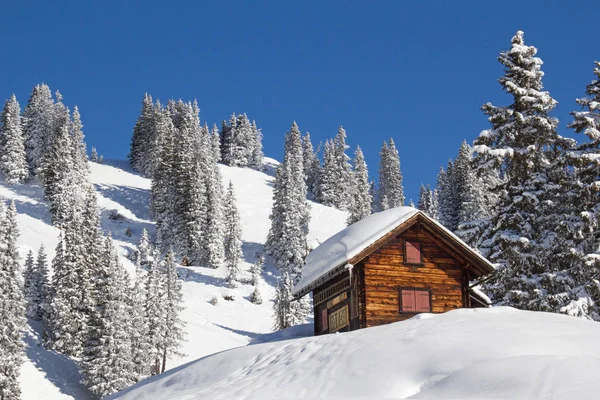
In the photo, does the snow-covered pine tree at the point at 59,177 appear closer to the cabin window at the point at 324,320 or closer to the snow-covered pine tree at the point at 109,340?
the snow-covered pine tree at the point at 109,340

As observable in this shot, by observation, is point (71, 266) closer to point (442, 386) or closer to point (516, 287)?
point (516, 287)

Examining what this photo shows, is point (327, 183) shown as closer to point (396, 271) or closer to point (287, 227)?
point (287, 227)

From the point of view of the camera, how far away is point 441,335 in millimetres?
25422

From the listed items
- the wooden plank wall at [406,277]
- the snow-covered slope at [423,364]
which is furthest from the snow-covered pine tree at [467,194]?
the snow-covered slope at [423,364]

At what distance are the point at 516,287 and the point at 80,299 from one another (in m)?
41.5

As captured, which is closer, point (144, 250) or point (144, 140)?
point (144, 250)

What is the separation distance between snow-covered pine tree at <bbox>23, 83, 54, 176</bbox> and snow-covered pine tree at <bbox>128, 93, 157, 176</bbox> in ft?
45.2

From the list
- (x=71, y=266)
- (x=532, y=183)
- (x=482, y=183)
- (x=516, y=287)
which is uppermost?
(x=482, y=183)

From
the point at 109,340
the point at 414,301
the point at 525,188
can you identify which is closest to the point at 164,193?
the point at 109,340

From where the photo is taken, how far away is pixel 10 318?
2235 inches

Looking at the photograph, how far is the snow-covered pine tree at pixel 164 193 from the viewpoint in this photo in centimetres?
9538

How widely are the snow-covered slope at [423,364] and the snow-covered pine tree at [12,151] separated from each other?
80.6 meters

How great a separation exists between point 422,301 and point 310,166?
109728 millimetres

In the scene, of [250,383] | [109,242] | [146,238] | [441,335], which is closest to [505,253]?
[441,335]
